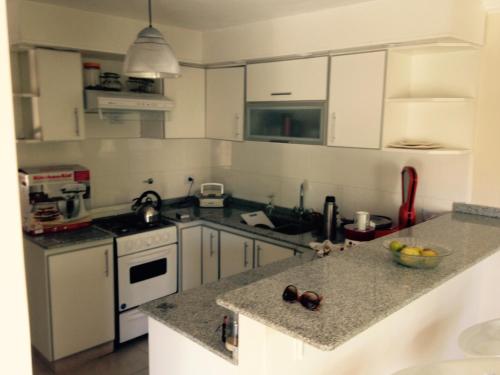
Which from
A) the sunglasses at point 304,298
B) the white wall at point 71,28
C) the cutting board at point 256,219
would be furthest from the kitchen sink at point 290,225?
the sunglasses at point 304,298

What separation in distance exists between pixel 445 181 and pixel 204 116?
84.2 inches

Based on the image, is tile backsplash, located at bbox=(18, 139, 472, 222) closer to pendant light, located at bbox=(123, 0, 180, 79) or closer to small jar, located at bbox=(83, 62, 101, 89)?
small jar, located at bbox=(83, 62, 101, 89)

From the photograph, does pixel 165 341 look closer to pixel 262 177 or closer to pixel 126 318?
pixel 126 318

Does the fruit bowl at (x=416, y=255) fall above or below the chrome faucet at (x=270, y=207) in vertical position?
above

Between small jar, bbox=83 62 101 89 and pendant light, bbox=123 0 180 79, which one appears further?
small jar, bbox=83 62 101 89

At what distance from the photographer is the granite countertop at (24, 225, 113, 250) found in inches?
119

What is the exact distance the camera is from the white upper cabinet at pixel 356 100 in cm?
286

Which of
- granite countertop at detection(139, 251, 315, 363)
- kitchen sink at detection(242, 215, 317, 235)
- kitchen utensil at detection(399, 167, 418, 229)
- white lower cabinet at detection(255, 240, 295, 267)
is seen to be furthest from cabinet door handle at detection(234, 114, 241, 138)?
granite countertop at detection(139, 251, 315, 363)

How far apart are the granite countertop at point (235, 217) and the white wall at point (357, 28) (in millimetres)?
1308

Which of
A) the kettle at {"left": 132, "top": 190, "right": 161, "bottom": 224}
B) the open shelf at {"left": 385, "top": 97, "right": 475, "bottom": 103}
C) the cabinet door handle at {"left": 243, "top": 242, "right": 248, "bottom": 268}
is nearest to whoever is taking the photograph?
the open shelf at {"left": 385, "top": 97, "right": 475, "bottom": 103}

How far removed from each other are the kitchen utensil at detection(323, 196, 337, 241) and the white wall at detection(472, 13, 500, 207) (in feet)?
2.96

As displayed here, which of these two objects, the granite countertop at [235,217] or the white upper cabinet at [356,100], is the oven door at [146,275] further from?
the white upper cabinet at [356,100]

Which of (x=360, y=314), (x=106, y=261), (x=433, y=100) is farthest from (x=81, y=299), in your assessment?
(x=433, y=100)

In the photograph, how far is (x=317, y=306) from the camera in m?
1.48
